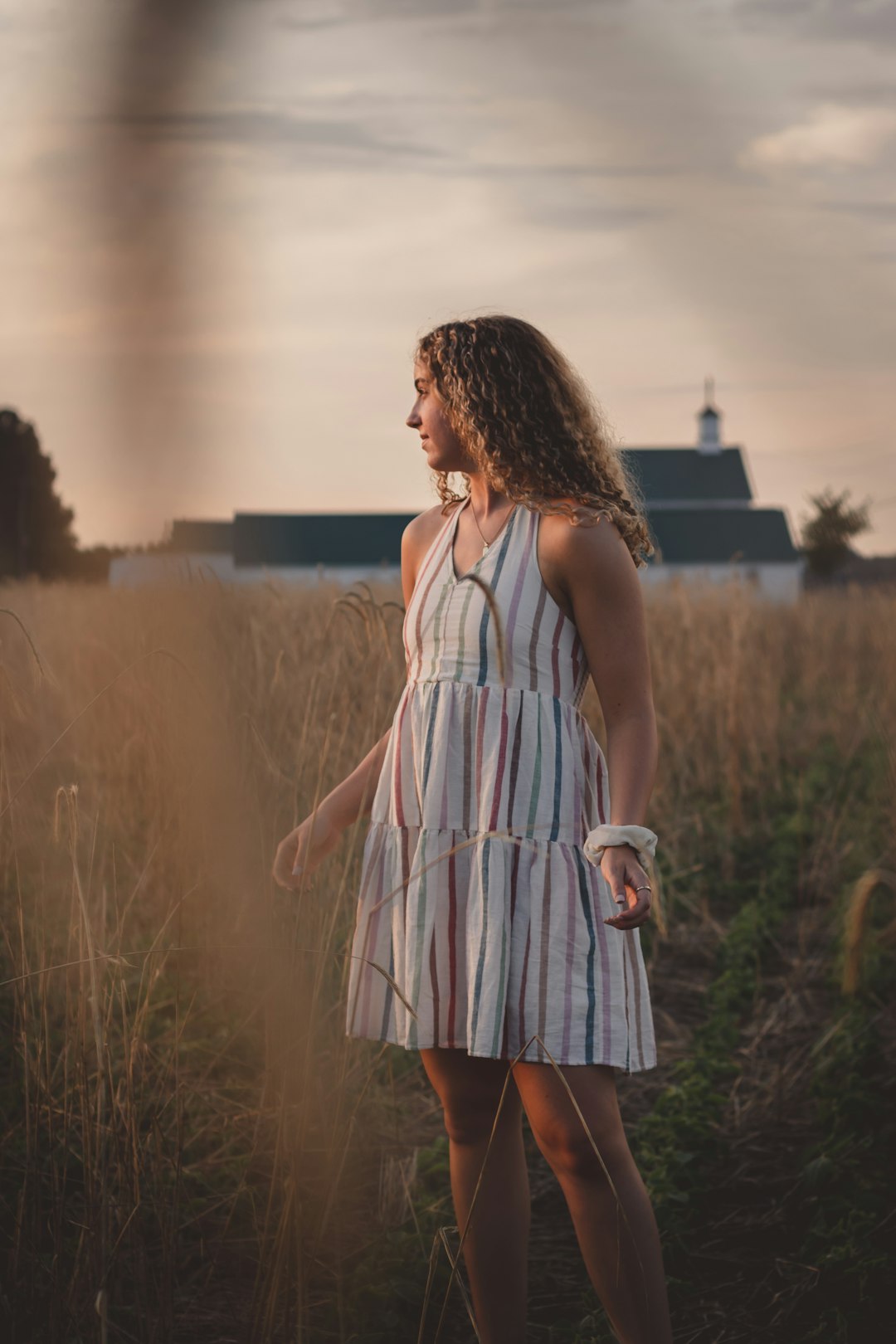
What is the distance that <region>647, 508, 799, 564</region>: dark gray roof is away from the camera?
31.7 meters

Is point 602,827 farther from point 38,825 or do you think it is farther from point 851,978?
point 38,825

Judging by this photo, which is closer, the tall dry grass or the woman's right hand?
the tall dry grass

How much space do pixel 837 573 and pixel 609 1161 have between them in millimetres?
38531

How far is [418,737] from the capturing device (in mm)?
1393

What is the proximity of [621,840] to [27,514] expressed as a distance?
31.7 inches

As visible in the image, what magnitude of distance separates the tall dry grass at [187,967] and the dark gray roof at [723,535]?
27235 millimetres

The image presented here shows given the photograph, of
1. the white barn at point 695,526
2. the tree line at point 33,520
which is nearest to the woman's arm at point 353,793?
the tree line at point 33,520

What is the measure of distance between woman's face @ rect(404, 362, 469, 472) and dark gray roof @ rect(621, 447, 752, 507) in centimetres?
3622

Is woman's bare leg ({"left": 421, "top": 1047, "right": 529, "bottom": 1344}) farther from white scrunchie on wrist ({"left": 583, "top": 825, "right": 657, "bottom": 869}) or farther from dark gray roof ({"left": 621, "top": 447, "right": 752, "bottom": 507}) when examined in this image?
dark gray roof ({"left": 621, "top": 447, "right": 752, "bottom": 507})

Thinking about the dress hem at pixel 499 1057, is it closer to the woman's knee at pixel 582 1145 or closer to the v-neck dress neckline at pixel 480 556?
the woman's knee at pixel 582 1145

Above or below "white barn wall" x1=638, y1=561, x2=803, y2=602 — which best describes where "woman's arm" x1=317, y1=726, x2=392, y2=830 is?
below

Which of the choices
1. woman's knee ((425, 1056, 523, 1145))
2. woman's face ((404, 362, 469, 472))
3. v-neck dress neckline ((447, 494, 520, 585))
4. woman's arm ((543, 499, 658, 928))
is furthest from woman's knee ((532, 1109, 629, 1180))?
woman's face ((404, 362, 469, 472))

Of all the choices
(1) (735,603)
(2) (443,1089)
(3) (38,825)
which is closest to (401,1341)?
(2) (443,1089)

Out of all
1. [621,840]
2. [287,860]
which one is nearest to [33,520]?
[621,840]
